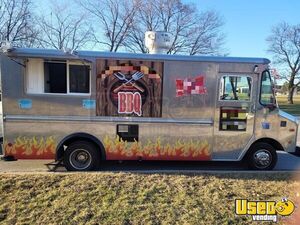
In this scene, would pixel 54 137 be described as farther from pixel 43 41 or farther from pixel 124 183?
pixel 43 41

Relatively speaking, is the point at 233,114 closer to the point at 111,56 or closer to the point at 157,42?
the point at 157,42

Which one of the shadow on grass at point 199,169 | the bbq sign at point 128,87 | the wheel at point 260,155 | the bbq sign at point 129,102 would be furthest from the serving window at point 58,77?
the wheel at point 260,155

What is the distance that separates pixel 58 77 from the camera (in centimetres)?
617

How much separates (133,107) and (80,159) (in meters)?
1.59

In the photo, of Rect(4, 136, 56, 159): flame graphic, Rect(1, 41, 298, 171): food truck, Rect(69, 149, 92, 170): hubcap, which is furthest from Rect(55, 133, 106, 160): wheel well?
Rect(69, 149, 92, 170): hubcap

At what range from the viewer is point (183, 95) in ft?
20.8

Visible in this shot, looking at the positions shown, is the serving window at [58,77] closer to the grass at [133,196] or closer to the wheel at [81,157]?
the wheel at [81,157]

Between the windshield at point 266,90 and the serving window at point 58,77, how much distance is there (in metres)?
3.69

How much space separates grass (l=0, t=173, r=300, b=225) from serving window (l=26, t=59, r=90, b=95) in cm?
173

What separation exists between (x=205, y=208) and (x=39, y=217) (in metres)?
2.32

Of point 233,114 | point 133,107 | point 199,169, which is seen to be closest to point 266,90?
point 233,114

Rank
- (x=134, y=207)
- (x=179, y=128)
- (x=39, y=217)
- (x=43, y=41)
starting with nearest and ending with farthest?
(x=39, y=217) < (x=134, y=207) < (x=179, y=128) < (x=43, y=41)

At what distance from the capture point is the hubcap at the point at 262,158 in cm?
668

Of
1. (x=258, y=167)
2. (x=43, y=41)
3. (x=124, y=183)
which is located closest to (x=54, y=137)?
(x=124, y=183)
